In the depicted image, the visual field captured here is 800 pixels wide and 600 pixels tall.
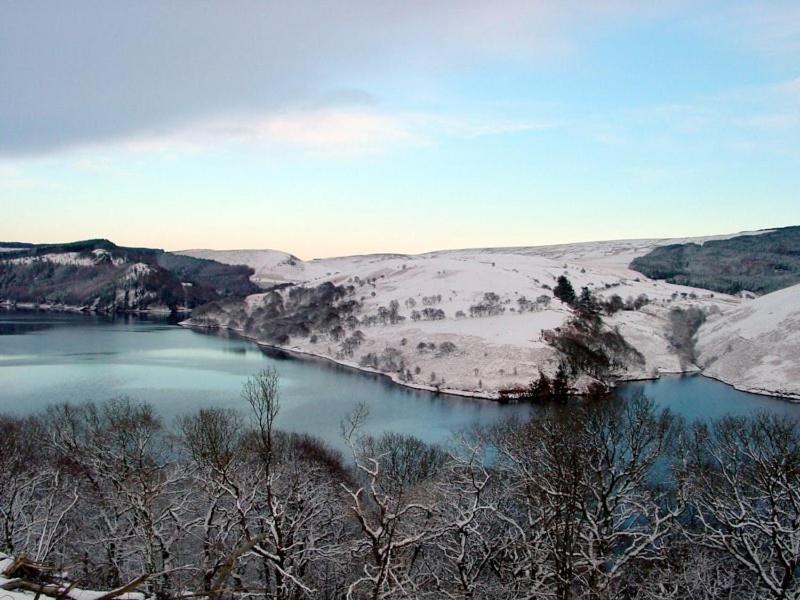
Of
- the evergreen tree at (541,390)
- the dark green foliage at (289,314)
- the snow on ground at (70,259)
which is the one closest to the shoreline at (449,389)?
the evergreen tree at (541,390)

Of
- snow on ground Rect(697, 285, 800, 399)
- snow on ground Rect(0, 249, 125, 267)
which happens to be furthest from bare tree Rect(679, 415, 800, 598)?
snow on ground Rect(0, 249, 125, 267)

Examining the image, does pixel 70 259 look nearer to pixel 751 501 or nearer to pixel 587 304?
pixel 587 304

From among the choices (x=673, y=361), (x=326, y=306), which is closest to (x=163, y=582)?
(x=673, y=361)

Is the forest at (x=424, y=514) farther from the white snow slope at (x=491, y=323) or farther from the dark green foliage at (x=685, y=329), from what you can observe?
the dark green foliage at (x=685, y=329)

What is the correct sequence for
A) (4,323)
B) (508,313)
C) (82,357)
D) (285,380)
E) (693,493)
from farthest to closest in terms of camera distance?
1. (4,323)
2. (508,313)
3. (82,357)
4. (285,380)
5. (693,493)

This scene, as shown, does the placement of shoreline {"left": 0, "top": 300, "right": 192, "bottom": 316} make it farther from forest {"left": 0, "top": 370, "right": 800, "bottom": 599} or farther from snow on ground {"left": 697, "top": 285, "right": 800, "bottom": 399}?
forest {"left": 0, "top": 370, "right": 800, "bottom": 599}

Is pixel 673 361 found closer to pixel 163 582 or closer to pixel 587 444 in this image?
Result: pixel 587 444
